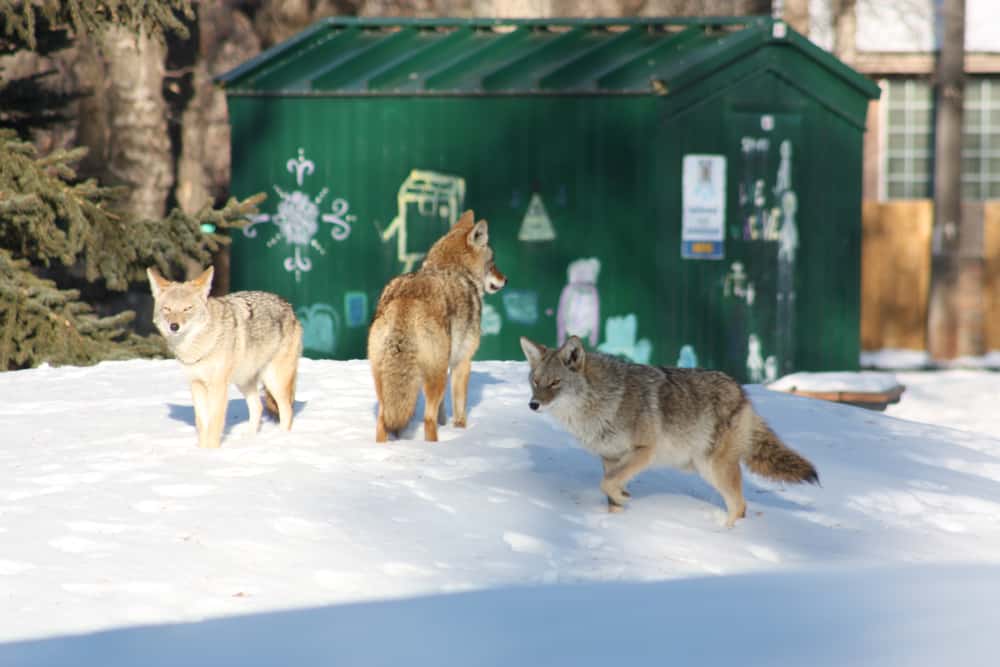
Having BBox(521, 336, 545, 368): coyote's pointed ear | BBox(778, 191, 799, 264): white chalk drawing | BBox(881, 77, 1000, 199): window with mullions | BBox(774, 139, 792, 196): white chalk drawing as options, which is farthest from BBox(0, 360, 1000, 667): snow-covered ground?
BBox(881, 77, 1000, 199): window with mullions

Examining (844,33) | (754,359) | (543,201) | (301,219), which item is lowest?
(754,359)

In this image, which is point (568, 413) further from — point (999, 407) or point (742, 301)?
point (999, 407)

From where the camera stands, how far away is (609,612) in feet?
19.1

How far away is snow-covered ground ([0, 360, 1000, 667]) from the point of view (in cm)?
532

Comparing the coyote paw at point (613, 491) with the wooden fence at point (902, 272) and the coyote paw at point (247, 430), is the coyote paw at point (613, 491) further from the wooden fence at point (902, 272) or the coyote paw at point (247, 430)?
the wooden fence at point (902, 272)

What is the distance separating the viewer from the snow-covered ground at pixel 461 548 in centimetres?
532

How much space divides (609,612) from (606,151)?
8.96 metres

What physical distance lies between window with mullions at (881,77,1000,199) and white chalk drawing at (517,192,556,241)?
829 cm

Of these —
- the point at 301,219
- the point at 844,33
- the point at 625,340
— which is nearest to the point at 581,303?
the point at 625,340

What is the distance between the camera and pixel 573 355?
298 inches

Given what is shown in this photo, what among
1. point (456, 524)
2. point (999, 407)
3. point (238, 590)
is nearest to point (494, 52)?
point (999, 407)

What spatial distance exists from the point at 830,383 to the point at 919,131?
296 inches

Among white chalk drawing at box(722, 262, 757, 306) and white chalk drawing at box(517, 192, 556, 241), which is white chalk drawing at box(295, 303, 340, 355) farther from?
white chalk drawing at box(722, 262, 757, 306)

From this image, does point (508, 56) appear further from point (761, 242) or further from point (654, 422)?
point (654, 422)
